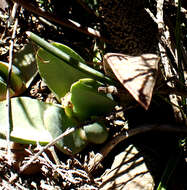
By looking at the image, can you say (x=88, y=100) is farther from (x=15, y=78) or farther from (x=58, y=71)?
(x=15, y=78)

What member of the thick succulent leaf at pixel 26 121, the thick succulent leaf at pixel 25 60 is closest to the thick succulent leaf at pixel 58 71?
the thick succulent leaf at pixel 26 121

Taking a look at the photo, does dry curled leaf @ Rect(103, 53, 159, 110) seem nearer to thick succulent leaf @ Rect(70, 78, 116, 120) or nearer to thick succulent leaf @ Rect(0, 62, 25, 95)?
thick succulent leaf @ Rect(70, 78, 116, 120)

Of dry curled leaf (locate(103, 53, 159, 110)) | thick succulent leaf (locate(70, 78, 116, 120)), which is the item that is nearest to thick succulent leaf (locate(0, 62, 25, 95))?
thick succulent leaf (locate(70, 78, 116, 120))

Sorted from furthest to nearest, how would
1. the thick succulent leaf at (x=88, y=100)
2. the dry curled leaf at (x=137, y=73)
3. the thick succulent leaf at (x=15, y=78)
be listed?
the thick succulent leaf at (x=15, y=78)
the thick succulent leaf at (x=88, y=100)
the dry curled leaf at (x=137, y=73)

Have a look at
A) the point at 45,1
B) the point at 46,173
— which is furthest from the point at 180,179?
the point at 45,1

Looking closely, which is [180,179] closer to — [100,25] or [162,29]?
[162,29]

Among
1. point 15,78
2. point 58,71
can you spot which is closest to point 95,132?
point 58,71

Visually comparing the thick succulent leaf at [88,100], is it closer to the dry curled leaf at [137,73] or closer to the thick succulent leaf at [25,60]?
the dry curled leaf at [137,73]
